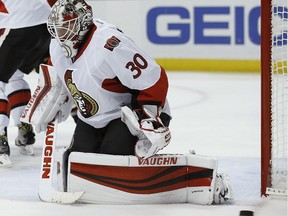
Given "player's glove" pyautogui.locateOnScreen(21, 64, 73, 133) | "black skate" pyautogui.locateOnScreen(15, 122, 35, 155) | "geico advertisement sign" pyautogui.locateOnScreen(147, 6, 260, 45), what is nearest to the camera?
"player's glove" pyautogui.locateOnScreen(21, 64, 73, 133)

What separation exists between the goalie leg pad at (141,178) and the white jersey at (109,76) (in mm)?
192

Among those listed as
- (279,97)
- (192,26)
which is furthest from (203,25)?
(279,97)

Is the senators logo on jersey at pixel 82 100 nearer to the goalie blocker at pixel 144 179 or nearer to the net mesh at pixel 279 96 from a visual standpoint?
the goalie blocker at pixel 144 179

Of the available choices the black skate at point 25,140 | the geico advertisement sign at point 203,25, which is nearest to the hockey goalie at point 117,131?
the black skate at point 25,140

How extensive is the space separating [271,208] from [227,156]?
909 millimetres

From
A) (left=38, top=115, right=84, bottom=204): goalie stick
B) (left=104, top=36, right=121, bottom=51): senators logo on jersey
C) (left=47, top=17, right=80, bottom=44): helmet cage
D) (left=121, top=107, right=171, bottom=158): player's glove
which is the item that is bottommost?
(left=38, top=115, right=84, bottom=204): goalie stick

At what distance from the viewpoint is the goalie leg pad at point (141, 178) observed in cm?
264

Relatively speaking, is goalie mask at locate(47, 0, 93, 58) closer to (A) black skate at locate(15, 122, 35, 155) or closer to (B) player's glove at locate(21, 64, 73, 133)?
(B) player's glove at locate(21, 64, 73, 133)

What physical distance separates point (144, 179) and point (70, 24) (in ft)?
1.88

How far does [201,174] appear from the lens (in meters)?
2.65

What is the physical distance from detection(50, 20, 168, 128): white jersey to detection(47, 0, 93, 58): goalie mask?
0.03 meters

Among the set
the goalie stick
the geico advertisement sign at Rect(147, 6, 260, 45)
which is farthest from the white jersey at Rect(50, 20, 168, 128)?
the geico advertisement sign at Rect(147, 6, 260, 45)

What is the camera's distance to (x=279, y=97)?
286 centimetres

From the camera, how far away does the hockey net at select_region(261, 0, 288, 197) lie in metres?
2.65
